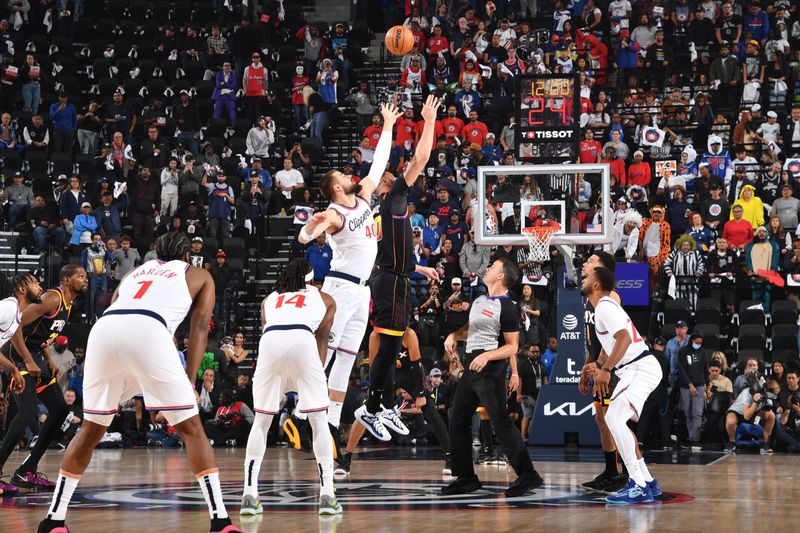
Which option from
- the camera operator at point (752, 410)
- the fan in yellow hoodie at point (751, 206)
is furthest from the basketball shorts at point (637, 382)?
the fan in yellow hoodie at point (751, 206)

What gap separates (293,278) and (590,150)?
1467 cm

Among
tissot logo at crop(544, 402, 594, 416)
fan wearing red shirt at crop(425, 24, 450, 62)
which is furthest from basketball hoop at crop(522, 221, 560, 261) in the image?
fan wearing red shirt at crop(425, 24, 450, 62)

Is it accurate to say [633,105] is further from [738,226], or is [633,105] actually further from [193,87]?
[193,87]

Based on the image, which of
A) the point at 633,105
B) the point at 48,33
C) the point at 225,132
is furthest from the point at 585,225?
the point at 48,33

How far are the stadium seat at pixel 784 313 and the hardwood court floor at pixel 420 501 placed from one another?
5.45m

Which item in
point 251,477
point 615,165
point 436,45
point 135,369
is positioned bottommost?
point 251,477

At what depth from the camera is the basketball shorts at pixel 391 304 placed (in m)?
10.5

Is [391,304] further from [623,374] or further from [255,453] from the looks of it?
[255,453]

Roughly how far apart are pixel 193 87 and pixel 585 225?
12754mm

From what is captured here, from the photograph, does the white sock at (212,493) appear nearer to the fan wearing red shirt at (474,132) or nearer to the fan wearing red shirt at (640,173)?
the fan wearing red shirt at (640,173)

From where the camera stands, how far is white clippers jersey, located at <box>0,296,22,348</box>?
9750 millimetres

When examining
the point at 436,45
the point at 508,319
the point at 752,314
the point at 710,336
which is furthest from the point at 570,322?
the point at 436,45

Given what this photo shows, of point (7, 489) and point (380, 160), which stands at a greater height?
point (380, 160)

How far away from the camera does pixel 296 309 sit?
8.54m
